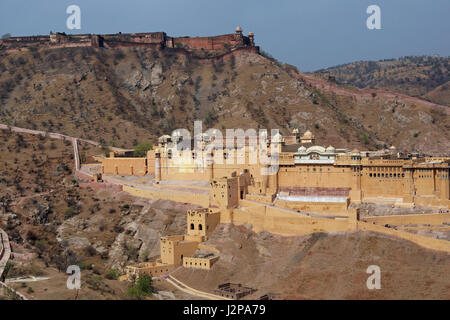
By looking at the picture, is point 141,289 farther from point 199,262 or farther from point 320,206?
point 320,206

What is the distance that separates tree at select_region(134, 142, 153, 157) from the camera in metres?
102

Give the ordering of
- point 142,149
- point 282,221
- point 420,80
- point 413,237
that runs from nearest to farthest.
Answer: point 413,237 → point 282,221 → point 142,149 → point 420,80

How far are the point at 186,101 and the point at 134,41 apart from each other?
17.5 meters

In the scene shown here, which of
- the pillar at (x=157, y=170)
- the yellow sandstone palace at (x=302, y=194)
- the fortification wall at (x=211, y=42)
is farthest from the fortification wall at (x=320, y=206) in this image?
the fortification wall at (x=211, y=42)

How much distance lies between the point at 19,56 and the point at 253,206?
77827 millimetres

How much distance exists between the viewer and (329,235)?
65.1 metres

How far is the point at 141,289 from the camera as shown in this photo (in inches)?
2467

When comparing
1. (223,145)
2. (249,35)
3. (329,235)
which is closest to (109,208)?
(223,145)

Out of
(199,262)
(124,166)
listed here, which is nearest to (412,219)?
(199,262)

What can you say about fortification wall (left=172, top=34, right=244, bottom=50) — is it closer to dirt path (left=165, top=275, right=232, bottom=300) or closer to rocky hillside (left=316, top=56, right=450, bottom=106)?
rocky hillside (left=316, top=56, right=450, bottom=106)

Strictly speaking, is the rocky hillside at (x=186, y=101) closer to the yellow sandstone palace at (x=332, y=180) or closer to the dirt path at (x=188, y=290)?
the yellow sandstone palace at (x=332, y=180)

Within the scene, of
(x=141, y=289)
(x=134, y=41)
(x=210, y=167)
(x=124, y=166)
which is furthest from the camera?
(x=134, y=41)

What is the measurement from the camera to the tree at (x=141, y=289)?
6144 centimetres

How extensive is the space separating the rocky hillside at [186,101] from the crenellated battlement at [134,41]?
177 cm
